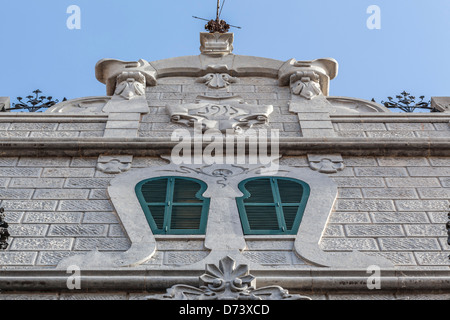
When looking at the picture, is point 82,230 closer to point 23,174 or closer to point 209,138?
point 23,174

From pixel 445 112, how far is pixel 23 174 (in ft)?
20.1

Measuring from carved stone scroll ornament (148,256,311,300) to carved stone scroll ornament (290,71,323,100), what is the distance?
5.33 meters

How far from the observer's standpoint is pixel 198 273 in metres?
7.63

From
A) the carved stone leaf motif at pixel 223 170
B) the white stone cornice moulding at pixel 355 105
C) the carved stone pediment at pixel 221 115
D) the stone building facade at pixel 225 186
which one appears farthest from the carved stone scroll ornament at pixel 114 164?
the white stone cornice moulding at pixel 355 105

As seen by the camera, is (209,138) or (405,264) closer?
(405,264)

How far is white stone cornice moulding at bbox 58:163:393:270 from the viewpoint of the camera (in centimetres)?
802

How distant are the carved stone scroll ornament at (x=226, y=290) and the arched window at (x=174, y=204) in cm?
124

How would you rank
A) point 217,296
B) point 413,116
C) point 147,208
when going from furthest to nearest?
point 413,116
point 147,208
point 217,296

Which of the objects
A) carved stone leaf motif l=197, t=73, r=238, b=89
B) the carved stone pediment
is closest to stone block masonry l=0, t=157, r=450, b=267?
the carved stone pediment

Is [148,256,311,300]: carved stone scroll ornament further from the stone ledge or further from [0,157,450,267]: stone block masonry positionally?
[0,157,450,267]: stone block masonry

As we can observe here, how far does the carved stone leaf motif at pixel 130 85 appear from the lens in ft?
40.4

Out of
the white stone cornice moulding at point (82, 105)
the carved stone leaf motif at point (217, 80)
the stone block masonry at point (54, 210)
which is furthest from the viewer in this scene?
the carved stone leaf motif at point (217, 80)

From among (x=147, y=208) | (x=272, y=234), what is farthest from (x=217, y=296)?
(x=147, y=208)

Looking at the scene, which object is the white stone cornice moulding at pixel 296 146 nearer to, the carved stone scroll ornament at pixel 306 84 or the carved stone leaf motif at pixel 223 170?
the carved stone leaf motif at pixel 223 170
